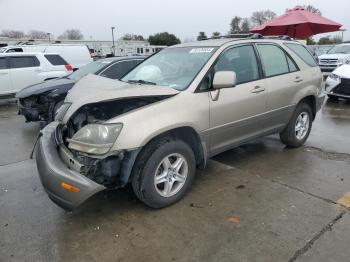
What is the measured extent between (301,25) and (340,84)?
255 centimetres

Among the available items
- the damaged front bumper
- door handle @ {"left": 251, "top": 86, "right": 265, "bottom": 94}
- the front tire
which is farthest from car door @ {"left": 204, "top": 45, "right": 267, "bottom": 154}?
the damaged front bumper

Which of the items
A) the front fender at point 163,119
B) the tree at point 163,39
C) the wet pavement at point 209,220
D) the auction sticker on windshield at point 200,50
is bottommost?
the wet pavement at point 209,220

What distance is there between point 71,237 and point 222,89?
225 centimetres

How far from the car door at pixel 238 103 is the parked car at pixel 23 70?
8216mm

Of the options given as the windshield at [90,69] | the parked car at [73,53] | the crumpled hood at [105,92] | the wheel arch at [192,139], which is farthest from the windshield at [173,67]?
the parked car at [73,53]

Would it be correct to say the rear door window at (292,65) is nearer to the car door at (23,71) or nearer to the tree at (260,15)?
the car door at (23,71)

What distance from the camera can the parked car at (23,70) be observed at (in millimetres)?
10305

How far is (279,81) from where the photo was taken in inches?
180

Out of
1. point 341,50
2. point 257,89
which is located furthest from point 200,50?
point 341,50

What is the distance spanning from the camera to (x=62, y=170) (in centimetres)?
291

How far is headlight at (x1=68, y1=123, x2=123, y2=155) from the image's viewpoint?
9.73 ft

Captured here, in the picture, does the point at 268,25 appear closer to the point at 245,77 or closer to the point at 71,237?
the point at 245,77

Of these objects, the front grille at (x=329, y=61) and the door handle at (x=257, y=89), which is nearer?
the door handle at (x=257, y=89)

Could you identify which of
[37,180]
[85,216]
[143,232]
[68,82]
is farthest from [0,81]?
[143,232]
